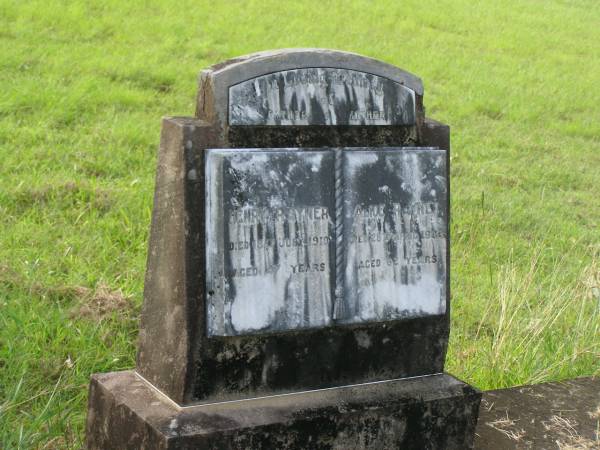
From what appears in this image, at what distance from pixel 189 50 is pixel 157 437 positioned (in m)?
6.81

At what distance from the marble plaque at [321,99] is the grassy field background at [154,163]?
47.9 inches

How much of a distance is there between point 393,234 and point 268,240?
44 centimetres

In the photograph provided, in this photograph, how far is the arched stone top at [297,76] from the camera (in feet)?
8.81

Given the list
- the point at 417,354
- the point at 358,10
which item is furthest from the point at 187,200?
the point at 358,10

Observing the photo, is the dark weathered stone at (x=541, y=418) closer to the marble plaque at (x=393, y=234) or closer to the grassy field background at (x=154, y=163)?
the grassy field background at (x=154, y=163)

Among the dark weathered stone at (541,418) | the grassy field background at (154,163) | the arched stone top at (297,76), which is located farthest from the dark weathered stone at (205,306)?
the grassy field background at (154,163)

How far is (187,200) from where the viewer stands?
2643 mm

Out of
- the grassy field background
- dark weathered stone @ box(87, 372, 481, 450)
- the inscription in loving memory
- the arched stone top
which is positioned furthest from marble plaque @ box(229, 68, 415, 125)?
the grassy field background

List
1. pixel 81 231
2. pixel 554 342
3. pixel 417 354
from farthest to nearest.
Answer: pixel 81 231 < pixel 554 342 < pixel 417 354

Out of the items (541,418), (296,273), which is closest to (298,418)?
(296,273)

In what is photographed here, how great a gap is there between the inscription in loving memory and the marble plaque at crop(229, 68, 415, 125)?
0.34 feet

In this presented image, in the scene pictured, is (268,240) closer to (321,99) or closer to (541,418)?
(321,99)

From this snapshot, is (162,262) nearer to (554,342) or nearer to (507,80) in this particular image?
(554,342)

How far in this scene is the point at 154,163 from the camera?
20.0 ft
